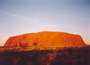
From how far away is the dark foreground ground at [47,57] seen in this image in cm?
231

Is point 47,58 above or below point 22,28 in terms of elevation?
below

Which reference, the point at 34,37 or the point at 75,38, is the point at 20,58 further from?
the point at 75,38

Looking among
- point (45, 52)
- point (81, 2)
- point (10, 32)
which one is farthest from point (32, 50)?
point (81, 2)

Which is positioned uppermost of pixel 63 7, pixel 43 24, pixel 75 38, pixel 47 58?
pixel 63 7

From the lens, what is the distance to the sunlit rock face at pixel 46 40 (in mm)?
2348

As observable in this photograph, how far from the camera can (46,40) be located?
237 cm

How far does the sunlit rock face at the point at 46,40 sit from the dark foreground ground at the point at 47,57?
62mm

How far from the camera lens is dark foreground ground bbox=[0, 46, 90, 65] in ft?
7.58

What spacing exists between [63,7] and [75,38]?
337 mm

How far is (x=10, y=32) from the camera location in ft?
7.79

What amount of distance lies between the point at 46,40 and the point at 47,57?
6.6 inches

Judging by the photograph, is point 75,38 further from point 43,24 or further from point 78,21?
point 43,24

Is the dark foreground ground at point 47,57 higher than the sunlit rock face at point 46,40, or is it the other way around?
the sunlit rock face at point 46,40

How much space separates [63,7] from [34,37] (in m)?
0.42
